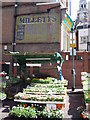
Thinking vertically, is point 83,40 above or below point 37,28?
above

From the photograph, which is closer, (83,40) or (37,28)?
(37,28)

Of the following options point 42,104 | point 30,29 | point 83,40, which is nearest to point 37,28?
point 30,29

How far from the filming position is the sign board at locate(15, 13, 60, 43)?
1917 centimetres

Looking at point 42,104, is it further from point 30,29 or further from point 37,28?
point 30,29

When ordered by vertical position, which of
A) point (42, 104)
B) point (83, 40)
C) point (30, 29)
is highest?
point (83, 40)

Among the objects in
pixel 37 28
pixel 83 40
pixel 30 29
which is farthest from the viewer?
pixel 83 40

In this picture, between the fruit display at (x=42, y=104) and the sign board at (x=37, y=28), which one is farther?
the sign board at (x=37, y=28)

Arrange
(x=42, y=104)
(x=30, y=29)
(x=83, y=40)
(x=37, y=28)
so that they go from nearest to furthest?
(x=42, y=104)
(x=37, y=28)
(x=30, y=29)
(x=83, y=40)

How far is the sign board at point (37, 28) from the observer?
755 inches

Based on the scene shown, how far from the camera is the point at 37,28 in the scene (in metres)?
19.7

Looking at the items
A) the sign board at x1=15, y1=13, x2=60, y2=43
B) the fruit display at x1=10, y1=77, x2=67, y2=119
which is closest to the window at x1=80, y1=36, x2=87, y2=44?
the sign board at x1=15, y1=13, x2=60, y2=43

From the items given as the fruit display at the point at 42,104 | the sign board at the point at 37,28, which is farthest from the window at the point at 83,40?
the fruit display at the point at 42,104

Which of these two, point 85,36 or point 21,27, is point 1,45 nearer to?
point 21,27

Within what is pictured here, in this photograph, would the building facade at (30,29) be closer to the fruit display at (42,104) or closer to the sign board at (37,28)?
the sign board at (37,28)
